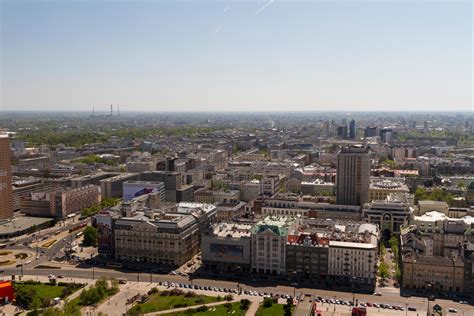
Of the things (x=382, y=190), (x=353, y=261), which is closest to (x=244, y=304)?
(x=353, y=261)

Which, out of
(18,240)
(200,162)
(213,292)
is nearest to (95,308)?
(213,292)

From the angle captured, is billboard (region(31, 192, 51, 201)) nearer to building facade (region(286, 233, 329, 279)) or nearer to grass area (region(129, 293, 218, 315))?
grass area (region(129, 293, 218, 315))

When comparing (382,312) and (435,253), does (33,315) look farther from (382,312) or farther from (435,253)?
(435,253)

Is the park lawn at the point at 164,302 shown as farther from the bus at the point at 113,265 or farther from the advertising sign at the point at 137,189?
the advertising sign at the point at 137,189

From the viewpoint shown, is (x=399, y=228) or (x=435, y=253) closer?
(x=435, y=253)

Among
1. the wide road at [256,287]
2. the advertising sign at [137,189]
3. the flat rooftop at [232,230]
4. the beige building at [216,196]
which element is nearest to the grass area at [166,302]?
the wide road at [256,287]
